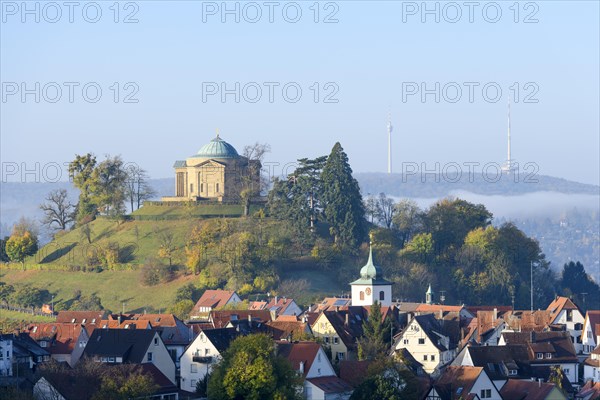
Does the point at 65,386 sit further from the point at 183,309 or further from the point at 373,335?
the point at 183,309

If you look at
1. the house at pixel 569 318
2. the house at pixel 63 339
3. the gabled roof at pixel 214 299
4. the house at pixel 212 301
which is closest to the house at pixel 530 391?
the house at pixel 63 339

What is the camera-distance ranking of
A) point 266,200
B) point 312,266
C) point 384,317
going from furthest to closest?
point 266,200
point 312,266
point 384,317

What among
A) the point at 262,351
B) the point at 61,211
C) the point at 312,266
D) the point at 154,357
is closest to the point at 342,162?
the point at 312,266

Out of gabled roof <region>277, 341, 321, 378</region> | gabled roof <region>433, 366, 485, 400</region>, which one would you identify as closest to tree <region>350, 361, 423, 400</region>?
gabled roof <region>433, 366, 485, 400</region>

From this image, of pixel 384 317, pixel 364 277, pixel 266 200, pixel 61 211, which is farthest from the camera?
pixel 61 211

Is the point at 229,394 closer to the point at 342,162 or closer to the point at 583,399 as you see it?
the point at 583,399

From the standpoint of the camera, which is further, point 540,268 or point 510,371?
point 540,268

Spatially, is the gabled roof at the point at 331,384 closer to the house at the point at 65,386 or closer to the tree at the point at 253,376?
the tree at the point at 253,376
